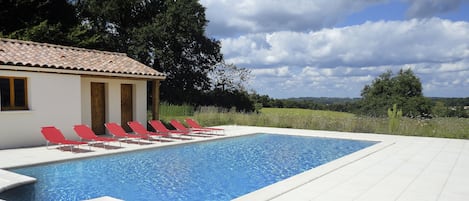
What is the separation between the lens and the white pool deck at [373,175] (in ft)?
19.3

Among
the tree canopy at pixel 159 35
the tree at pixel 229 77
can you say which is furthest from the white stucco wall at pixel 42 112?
the tree at pixel 229 77

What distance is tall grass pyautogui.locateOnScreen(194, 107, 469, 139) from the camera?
15680 millimetres

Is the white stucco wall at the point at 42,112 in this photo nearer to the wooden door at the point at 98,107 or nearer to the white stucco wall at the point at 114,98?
the white stucco wall at the point at 114,98

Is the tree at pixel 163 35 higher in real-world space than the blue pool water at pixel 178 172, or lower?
higher

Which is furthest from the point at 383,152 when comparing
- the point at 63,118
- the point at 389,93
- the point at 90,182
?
the point at 389,93

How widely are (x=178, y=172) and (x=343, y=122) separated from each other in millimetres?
11592

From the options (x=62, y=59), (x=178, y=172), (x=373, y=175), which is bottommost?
(x=178, y=172)

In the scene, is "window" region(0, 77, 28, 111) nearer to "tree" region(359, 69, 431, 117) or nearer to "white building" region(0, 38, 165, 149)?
"white building" region(0, 38, 165, 149)

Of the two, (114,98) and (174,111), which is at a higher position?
(114,98)

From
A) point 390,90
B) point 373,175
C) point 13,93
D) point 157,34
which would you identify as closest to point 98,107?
point 13,93

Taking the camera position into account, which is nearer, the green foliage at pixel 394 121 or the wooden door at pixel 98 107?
the wooden door at pixel 98 107

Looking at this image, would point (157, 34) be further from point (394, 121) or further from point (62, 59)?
point (394, 121)

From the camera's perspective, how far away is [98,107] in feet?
47.0

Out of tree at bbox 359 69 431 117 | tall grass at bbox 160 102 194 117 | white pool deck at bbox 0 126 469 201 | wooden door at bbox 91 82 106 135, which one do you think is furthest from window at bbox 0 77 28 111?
tree at bbox 359 69 431 117
